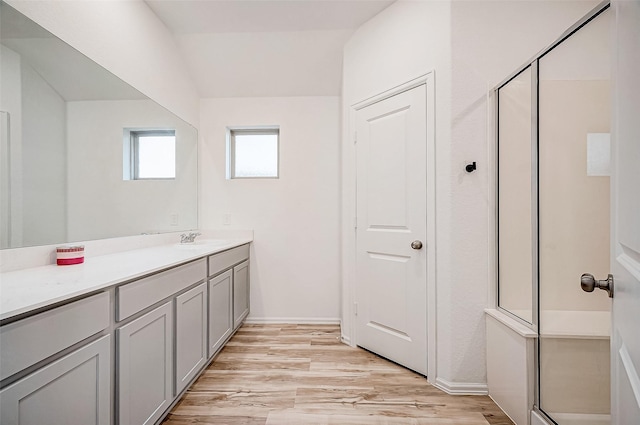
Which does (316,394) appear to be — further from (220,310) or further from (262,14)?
(262,14)

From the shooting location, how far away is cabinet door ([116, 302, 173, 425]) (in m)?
1.30

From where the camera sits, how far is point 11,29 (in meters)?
1.36

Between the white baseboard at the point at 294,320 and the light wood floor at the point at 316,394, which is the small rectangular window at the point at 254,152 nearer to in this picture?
the white baseboard at the point at 294,320

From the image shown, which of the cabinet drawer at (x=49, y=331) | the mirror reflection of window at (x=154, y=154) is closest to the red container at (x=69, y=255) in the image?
the cabinet drawer at (x=49, y=331)

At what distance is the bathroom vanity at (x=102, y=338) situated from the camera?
0.90 metres

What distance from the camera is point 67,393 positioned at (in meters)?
1.03

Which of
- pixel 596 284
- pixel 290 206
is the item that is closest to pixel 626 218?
pixel 596 284

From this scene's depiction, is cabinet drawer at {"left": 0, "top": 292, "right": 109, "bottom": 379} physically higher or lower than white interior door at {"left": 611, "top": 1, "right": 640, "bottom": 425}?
lower

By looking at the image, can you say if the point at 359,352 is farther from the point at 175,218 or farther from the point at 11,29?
the point at 11,29

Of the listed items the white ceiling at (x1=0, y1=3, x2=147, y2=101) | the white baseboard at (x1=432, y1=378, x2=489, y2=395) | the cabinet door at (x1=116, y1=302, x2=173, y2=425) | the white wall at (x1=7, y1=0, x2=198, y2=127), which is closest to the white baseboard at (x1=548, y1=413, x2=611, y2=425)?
Answer: the white baseboard at (x1=432, y1=378, x2=489, y2=395)

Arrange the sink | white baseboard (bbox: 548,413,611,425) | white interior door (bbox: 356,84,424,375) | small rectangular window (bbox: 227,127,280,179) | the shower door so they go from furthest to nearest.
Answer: small rectangular window (bbox: 227,127,280,179) < the sink < white interior door (bbox: 356,84,424,375) < the shower door < white baseboard (bbox: 548,413,611,425)

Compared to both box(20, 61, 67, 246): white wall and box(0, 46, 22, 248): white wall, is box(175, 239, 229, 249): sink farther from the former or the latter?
box(0, 46, 22, 248): white wall

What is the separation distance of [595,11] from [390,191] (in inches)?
55.4

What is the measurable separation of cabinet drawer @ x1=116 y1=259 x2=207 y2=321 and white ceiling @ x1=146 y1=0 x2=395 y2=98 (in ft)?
6.60
